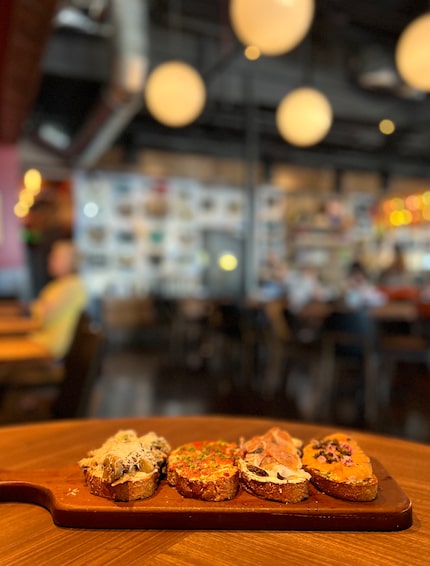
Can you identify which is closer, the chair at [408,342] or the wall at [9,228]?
the chair at [408,342]

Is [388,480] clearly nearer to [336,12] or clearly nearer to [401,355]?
[401,355]

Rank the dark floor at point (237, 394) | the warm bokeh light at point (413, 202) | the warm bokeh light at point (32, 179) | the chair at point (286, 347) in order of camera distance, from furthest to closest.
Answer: the warm bokeh light at point (413, 202) → the warm bokeh light at point (32, 179) → the chair at point (286, 347) → the dark floor at point (237, 394)

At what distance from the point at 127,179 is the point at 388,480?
8.94 metres

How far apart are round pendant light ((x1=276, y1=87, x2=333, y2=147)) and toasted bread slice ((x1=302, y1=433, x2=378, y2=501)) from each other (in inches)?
143

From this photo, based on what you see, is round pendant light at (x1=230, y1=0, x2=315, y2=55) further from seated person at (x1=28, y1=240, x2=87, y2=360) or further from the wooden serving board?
the wooden serving board

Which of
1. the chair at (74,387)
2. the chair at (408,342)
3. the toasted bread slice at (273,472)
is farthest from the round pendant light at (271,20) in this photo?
the chair at (408,342)

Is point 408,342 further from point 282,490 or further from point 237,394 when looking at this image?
point 282,490

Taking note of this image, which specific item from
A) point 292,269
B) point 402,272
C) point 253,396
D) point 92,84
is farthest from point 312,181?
point 253,396

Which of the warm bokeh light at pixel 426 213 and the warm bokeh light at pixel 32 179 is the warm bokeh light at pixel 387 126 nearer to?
the warm bokeh light at pixel 426 213

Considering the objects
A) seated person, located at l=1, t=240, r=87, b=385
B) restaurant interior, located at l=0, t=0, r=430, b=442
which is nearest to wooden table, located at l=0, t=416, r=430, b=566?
restaurant interior, located at l=0, t=0, r=430, b=442

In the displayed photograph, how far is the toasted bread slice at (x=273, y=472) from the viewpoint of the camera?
802 millimetres

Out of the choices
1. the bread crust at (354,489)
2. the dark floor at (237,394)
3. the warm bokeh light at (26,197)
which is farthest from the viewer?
the warm bokeh light at (26,197)

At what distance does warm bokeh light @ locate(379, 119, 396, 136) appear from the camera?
9484mm

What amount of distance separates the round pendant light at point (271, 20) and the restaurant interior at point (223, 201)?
0.4 inches
